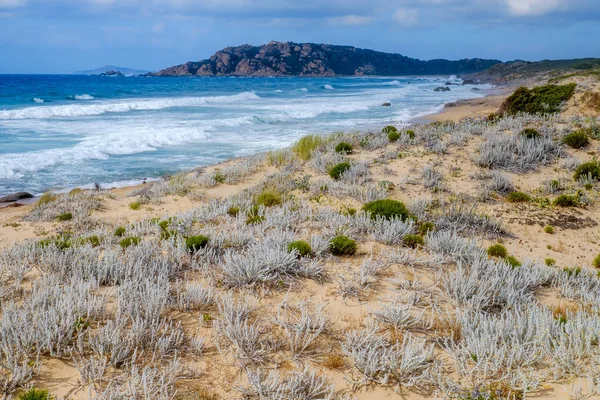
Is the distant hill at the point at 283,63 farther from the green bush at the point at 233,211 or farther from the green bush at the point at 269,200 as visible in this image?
the green bush at the point at 233,211

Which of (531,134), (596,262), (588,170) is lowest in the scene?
(596,262)

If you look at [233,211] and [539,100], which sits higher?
[539,100]

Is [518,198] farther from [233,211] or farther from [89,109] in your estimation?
[89,109]

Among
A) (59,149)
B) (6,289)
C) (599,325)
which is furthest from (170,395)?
(59,149)

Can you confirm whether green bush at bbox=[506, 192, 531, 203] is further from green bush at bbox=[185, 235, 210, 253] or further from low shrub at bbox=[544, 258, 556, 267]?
green bush at bbox=[185, 235, 210, 253]

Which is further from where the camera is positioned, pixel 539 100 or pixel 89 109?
pixel 89 109

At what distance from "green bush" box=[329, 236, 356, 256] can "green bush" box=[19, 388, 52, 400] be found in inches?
166

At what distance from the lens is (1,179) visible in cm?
1697

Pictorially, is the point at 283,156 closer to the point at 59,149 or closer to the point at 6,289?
the point at 6,289

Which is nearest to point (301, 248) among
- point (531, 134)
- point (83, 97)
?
point (531, 134)

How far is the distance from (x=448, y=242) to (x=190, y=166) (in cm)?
1475

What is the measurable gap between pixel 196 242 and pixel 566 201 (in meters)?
9.02

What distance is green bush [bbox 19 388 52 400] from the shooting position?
3311mm

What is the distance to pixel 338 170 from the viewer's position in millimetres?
12133
